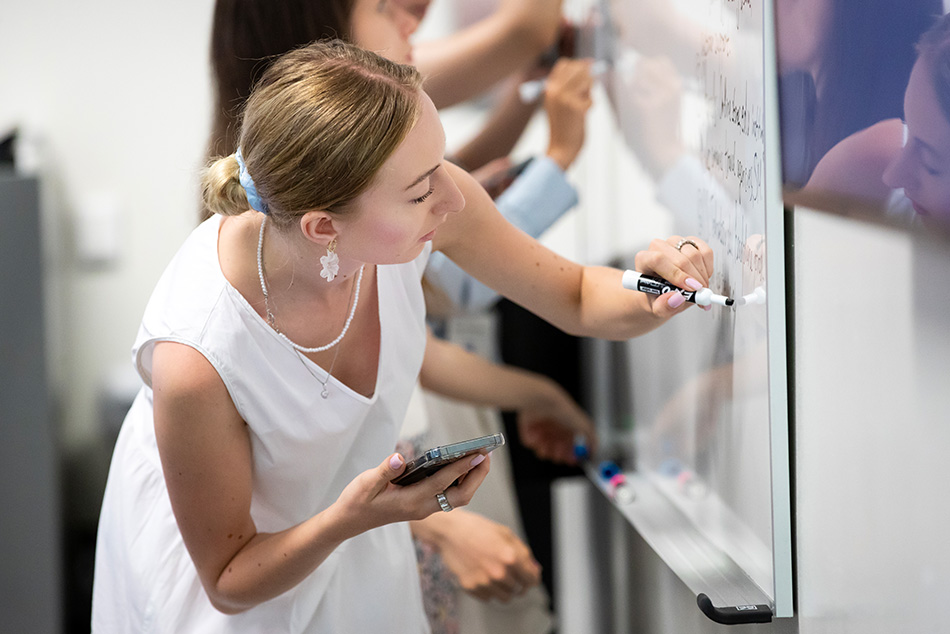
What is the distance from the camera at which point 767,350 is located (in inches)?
32.2

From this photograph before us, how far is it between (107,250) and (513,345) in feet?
3.02

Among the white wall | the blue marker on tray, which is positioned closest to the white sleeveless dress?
the blue marker on tray

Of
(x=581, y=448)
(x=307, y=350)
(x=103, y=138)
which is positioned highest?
(x=103, y=138)

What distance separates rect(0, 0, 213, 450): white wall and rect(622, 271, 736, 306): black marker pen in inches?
49.5

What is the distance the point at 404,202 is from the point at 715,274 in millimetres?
346

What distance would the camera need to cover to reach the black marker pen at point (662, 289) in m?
0.80

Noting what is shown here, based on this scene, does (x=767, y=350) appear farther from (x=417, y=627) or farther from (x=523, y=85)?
(x=523, y=85)

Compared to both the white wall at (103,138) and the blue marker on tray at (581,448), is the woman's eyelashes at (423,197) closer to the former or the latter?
the blue marker on tray at (581,448)

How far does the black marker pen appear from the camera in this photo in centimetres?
80

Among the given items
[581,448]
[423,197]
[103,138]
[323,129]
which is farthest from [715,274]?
[103,138]

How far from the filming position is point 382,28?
104 centimetres

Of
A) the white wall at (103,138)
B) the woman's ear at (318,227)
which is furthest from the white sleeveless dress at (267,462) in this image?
the white wall at (103,138)

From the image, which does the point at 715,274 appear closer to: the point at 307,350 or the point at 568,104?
the point at 307,350

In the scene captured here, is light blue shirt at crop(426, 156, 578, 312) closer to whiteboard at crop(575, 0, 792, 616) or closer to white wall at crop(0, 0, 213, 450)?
whiteboard at crop(575, 0, 792, 616)
